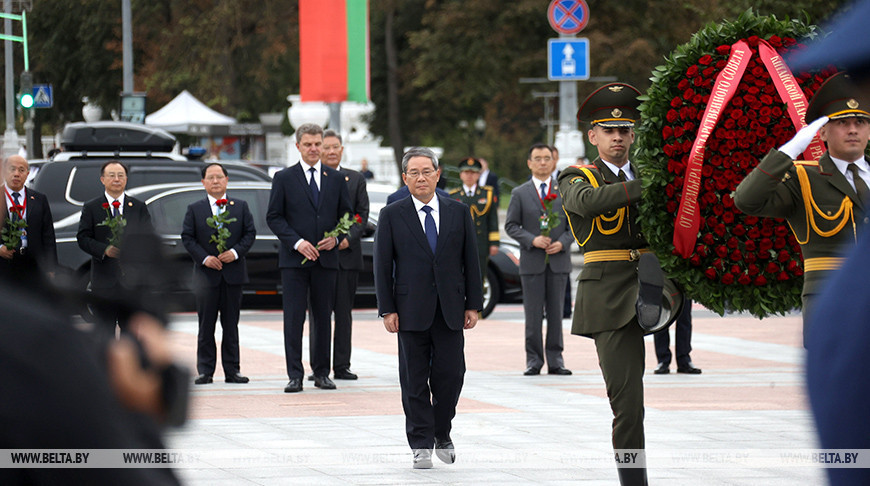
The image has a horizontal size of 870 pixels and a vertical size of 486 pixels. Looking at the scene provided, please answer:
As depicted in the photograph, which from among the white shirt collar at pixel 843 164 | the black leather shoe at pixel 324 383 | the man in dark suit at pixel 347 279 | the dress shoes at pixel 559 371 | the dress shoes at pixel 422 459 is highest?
the white shirt collar at pixel 843 164

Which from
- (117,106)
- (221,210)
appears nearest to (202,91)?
(117,106)

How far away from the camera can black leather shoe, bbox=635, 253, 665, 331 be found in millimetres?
5930

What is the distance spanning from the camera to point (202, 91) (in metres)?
42.2

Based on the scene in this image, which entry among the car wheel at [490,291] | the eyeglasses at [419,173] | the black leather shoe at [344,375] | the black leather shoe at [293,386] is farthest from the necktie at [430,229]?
the car wheel at [490,291]

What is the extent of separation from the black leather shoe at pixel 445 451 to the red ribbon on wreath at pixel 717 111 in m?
2.02

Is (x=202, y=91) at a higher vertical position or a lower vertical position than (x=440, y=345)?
higher

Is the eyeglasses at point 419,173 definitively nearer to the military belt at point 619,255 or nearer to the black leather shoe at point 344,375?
the military belt at point 619,255

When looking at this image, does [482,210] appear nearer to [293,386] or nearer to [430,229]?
[293,386]

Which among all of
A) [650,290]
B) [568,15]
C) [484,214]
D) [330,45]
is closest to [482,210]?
[484,214]

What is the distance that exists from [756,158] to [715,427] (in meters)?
2.86

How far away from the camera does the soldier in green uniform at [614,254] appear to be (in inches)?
236

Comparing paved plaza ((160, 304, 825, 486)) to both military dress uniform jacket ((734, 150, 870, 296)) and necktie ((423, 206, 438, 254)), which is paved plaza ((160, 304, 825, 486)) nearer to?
necktie ((423, 206, 438, 254))

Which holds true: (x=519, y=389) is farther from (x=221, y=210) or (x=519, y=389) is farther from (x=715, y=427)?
(x=221, y=210)

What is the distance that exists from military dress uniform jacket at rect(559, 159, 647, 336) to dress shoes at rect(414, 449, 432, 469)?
52.2 inches
